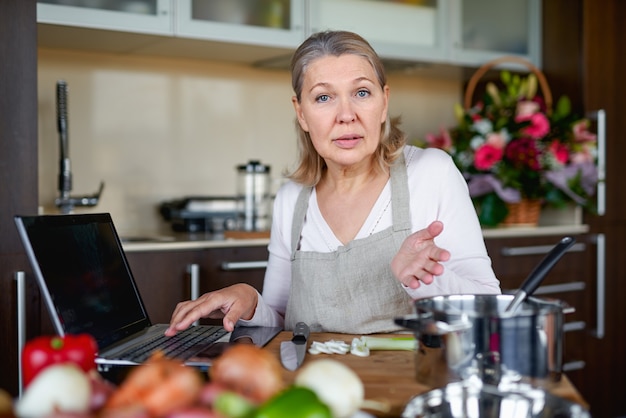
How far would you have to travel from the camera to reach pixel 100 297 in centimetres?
125

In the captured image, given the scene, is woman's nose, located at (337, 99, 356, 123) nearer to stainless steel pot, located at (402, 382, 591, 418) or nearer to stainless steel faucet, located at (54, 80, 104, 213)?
stainless steel pot, located at (402, 382, 591, 418)

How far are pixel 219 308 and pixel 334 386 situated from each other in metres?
0.68

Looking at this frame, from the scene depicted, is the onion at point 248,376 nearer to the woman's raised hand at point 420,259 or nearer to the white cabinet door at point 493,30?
the woman's raised hand at point 420,259

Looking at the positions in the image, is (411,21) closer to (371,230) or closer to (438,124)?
(438,124)

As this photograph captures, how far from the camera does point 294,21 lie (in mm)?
3045

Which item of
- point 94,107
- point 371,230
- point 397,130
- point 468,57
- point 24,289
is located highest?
point 468,57

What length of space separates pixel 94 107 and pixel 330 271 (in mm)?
1712

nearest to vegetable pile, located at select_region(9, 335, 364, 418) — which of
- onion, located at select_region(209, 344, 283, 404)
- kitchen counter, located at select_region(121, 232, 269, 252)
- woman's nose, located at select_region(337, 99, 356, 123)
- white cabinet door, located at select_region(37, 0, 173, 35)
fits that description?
onion, located at select_region(209, 344, 283, 404)

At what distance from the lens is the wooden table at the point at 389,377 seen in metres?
0.97

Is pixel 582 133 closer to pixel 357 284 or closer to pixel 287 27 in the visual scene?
pixel 287 27

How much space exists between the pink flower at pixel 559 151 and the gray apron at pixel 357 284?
162 cm

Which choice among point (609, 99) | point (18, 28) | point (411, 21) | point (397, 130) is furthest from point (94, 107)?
point (609, 99)

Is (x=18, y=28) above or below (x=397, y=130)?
above

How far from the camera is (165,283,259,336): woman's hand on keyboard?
4.41ft
